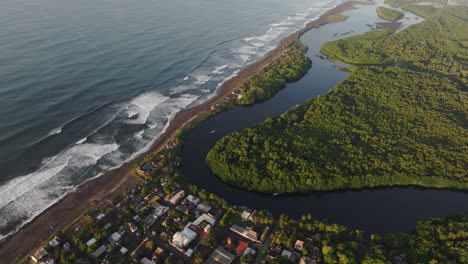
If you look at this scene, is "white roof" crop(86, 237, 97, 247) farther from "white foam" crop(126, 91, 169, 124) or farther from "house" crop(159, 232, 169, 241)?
"white foam" crop(126, 91, 169, 124)

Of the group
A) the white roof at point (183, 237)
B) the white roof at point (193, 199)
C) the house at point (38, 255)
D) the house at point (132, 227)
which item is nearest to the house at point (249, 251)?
the white roof at point (183, 237)

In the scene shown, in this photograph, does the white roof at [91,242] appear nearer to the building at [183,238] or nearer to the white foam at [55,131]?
the building at [183,238]

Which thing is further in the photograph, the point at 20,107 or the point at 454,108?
the point at 454,108

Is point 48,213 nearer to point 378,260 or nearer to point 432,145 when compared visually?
point 378,260

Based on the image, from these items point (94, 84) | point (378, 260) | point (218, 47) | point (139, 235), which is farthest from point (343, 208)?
point (218, 47)

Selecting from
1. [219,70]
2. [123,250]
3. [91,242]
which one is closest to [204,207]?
[123,250]
